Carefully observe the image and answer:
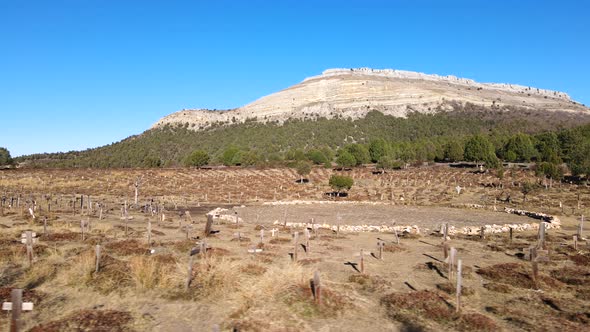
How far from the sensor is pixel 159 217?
3134 centimetres

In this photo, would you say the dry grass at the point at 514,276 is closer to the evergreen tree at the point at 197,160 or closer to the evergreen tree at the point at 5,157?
the evergreen tree at the point at 197,160

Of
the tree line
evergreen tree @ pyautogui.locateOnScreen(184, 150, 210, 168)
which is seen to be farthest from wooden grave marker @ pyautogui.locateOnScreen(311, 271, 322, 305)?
evergreen tree @ pyautogui.locateOnScreen(184, 150, 210, 168)

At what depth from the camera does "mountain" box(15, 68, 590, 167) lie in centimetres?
10925

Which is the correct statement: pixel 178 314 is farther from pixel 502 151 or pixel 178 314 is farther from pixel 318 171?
pixel 502 151

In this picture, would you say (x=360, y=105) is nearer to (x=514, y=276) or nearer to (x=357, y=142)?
(x=357, y=142)

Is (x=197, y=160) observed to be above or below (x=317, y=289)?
above

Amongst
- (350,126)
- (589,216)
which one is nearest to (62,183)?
(589,216)

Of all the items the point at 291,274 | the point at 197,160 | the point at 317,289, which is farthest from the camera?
the point at 197,160

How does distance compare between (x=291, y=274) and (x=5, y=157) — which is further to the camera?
(x=5, y=157)

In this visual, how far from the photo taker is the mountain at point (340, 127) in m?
109

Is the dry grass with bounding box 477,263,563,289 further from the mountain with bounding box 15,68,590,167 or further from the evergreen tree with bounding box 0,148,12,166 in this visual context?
the evergreen tree with bounding box 0,148,12,166

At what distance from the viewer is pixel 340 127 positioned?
147m

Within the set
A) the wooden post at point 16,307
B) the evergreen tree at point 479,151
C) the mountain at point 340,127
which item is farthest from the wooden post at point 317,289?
the mountain at point 340,127

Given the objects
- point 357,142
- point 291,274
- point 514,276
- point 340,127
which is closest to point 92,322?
point 291,274
